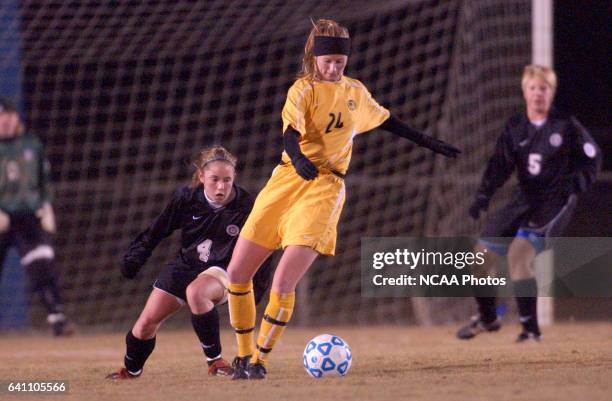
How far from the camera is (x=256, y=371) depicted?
590 centimetres

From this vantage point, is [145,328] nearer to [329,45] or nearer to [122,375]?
[122,375]

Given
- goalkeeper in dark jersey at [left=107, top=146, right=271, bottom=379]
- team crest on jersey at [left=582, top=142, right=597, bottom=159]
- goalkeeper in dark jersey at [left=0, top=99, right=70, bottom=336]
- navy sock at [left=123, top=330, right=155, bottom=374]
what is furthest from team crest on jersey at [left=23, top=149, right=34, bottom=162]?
team crest on jersey at [left=582, top=142, right=597, bottom=159]

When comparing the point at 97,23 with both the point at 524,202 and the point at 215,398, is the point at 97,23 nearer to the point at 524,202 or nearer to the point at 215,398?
the point at 524,202

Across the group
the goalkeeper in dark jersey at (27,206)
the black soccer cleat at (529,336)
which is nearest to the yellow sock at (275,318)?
the black soccer cleat at (529,336)

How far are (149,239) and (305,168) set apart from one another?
1.13 m

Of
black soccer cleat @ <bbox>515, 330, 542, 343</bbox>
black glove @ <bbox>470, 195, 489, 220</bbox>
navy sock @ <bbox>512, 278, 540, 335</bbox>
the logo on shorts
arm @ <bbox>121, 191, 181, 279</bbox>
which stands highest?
black glove @ <bbox>470, 195, 489, 220</bbox>

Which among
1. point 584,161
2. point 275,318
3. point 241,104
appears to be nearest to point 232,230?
point 275,318

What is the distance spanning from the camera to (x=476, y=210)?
824 centimetres

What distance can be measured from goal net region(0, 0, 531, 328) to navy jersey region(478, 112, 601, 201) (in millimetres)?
2140

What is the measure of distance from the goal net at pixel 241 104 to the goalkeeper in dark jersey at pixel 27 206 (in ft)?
2.22

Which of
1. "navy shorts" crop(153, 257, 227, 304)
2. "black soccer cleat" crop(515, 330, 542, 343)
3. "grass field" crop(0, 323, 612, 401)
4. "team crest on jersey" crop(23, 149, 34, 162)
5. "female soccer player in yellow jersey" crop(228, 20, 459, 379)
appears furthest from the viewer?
"team crest on jersey" crop(23, 149, 34, 162)

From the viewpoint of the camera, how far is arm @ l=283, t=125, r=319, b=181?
18.4ft

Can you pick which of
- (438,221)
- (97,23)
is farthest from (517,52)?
(97,23)

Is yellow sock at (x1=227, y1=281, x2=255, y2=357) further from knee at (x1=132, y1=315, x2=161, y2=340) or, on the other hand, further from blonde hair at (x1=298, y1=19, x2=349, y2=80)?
blonde hair at (x1=298, y1=19, x2=349, y2=80)
